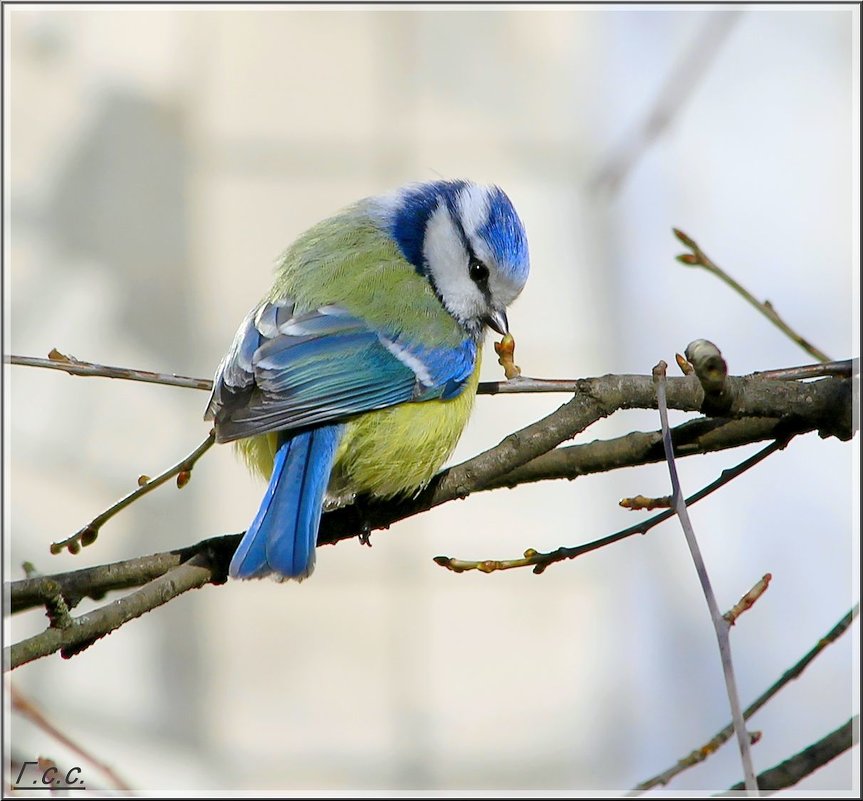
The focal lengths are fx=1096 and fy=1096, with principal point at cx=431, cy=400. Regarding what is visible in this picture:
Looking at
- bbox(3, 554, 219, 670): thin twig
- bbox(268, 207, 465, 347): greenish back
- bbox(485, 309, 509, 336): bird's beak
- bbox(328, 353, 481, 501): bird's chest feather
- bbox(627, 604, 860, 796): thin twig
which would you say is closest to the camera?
bbox(3, 554, 219, 670): thin twig

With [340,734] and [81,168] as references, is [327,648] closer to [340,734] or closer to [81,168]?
[340,734]

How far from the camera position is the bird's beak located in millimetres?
1854

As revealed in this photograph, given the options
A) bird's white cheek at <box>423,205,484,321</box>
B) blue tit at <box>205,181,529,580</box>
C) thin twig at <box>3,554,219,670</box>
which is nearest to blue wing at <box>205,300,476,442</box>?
blue tit at <box>205,181,529,580</box>

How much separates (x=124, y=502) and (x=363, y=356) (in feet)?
1.59

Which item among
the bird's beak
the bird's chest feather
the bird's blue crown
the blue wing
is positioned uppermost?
the bird's blue crown

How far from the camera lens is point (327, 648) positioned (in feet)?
10.4

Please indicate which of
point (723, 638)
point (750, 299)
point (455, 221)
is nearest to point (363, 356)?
point (455, 221)

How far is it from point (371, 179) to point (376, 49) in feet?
1.33

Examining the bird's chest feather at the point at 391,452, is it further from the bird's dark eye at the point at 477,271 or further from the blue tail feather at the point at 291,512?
the bird's dark eye at the point at 477,271

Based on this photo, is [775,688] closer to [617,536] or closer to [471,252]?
[617,536]

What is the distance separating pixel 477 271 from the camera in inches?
73.8

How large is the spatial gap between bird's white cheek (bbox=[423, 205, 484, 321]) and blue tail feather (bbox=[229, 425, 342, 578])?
0.40m

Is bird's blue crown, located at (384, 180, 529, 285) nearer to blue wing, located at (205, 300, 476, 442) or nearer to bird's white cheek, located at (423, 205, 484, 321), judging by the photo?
bird's white cheek, located at (423, 205, 484, 321)

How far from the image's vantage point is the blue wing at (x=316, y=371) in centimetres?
149
